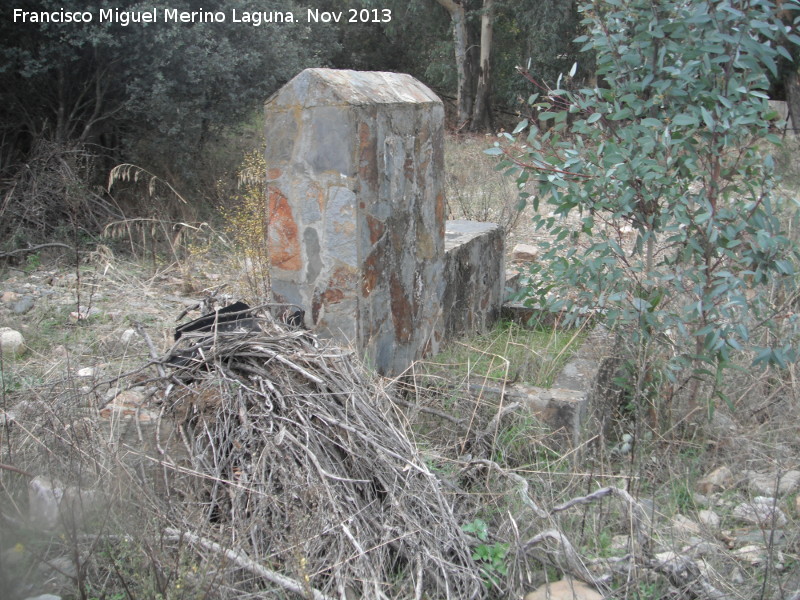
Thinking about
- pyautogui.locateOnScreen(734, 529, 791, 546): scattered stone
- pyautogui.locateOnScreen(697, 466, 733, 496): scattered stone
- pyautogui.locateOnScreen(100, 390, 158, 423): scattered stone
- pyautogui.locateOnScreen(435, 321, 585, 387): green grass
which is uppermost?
pyautogui.locateOnScreen(100, 390, 158, 423): scattered stone

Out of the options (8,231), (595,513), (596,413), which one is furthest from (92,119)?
(595,513)

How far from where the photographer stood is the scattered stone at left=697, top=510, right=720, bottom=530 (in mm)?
2826

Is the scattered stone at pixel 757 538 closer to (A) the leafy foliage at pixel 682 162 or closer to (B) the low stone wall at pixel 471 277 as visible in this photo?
(A) the leafy foliage at pixel 682 162

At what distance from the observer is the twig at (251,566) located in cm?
212

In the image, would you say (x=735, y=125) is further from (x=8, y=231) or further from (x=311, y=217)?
(x=8, y=231)

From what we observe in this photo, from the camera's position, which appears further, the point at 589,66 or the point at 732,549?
the point at 589,66

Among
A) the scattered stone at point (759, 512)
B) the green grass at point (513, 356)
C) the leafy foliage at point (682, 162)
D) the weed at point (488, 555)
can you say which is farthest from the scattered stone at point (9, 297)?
the scattered stone at point (759, 512)

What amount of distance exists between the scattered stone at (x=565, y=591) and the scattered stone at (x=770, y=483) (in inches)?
47.5

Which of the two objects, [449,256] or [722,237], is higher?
[722,237]

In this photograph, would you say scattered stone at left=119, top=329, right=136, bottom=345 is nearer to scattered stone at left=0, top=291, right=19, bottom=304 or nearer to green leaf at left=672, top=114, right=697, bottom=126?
scattered stone at left=0, top=291, right=19, bottom=304

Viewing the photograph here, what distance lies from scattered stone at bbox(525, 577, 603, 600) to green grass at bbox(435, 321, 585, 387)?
119 cm

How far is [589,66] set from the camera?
15906 millimetres

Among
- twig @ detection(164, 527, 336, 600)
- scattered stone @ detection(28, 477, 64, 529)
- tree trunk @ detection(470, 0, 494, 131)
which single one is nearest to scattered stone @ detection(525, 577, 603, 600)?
twig @ detection(164, 527, 336, 600)

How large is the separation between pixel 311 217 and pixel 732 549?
82.1 inches
